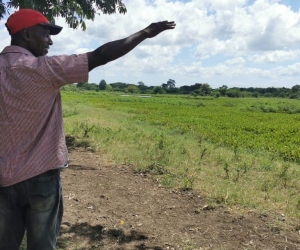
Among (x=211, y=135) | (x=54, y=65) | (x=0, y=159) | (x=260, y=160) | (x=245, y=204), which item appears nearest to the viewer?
(x=54, y=65)

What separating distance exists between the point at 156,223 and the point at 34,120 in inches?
111

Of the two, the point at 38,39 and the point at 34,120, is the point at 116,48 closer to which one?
the point at 38,39

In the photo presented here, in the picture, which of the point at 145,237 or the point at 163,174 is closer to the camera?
the point at 145,237

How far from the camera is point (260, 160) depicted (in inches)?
328

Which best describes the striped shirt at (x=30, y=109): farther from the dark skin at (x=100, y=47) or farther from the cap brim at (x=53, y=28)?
the cap brim at (x=53, y=28)

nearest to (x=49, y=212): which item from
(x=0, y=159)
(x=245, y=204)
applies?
(x=0, y=159)

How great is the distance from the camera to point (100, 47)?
1.69 metres

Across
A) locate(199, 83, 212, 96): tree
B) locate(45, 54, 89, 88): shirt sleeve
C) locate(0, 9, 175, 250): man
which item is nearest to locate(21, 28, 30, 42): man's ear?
locate(0, 9, 175, 250): man

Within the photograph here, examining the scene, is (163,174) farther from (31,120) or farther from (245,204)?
(31,120)

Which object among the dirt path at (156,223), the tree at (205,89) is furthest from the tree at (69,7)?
the tree at (205,89)

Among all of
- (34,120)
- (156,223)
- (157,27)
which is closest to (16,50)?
(34,120)

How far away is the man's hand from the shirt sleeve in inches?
16.6

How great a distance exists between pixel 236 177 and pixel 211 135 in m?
6.70

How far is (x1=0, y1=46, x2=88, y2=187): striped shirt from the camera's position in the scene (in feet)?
5.33
